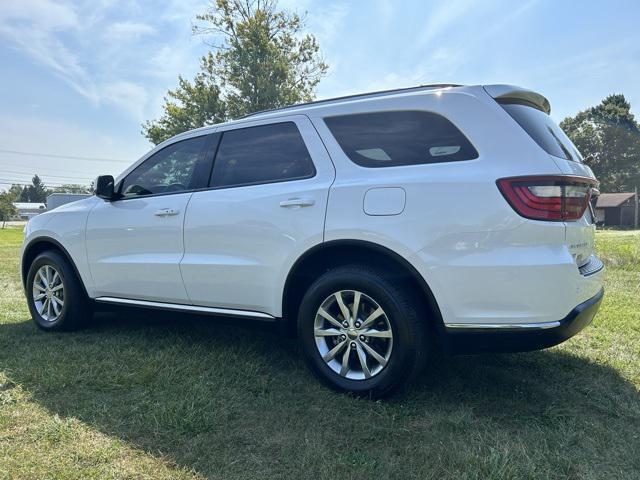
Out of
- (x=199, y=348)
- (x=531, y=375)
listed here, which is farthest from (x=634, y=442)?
(x=199, y=348)

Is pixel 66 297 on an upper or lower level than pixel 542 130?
lower

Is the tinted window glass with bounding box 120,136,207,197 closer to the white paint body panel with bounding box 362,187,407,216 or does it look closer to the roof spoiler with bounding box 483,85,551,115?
the white paint body panel with bounding box 362,187,407,216

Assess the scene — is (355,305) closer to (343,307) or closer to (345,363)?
(343,307)

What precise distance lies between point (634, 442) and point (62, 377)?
344 cm

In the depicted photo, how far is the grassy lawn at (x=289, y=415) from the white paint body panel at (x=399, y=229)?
21.4 inches

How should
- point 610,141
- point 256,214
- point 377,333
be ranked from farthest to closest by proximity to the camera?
point 610,141, point 256,214, point 377,333

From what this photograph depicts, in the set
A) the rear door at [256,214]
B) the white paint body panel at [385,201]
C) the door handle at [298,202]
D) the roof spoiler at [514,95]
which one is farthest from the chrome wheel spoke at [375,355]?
the roof spoiler at [514,95]

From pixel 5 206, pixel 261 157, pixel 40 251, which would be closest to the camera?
pixel 261 157

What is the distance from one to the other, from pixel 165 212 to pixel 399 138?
190 centimetres

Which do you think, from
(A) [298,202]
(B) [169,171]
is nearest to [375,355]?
(A) [298,202]

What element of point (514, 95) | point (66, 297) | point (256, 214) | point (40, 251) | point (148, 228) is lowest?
point (66, 297)

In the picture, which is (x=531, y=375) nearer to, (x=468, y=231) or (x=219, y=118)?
(x=468, y=231)

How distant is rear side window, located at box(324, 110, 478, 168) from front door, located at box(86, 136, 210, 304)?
4.03 feet

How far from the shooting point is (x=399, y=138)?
2879 millimetres
